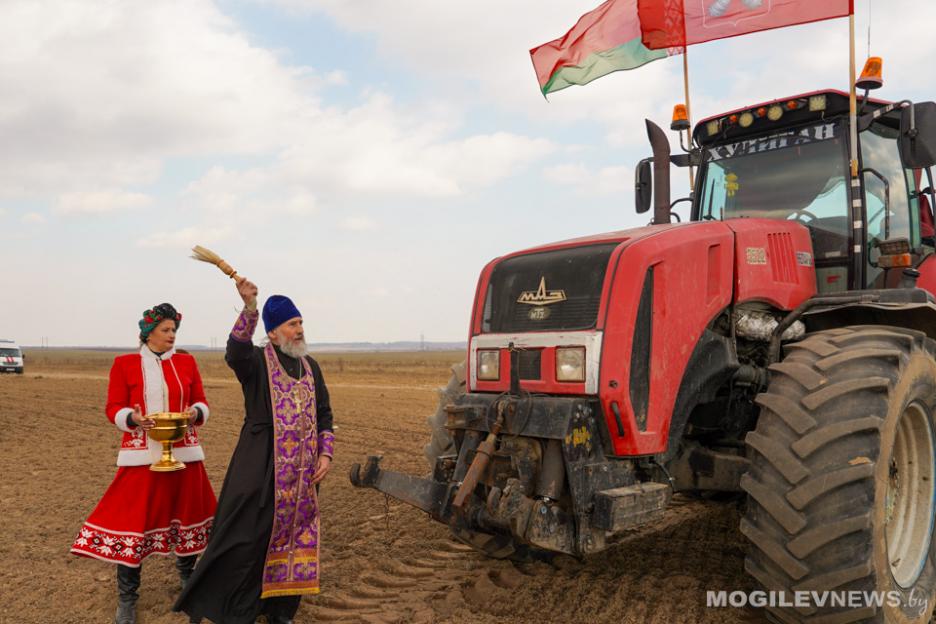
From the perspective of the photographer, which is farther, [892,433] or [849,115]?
[849,115]

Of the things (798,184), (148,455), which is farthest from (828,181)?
(148,455)

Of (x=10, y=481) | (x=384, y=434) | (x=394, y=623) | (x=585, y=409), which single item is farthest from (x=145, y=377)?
(x=384, y=434)

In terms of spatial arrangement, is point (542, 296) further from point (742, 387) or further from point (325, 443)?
point (325, 443)

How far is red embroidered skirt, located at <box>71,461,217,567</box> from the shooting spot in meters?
4.04

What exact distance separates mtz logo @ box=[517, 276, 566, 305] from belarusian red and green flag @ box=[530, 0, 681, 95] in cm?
430

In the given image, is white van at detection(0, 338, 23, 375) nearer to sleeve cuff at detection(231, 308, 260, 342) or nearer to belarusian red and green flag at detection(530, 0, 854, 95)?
belarusian red and green flag at detection(530, 0, 854, 95)

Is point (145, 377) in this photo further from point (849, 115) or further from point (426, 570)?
point (849, 115)

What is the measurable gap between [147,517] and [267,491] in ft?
2.77

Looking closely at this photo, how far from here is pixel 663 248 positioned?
3.83 m

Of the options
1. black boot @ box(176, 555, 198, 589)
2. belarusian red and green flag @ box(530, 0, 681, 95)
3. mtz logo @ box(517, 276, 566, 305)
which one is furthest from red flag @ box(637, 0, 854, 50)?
black boot @ box(176, 555, 198, 589)

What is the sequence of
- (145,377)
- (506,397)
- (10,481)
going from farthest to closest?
1. (10,481)
2. (145,377)
3. (506,397)

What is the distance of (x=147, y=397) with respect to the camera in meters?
4.35

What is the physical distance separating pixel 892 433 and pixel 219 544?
343cm

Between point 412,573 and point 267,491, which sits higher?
point 267,491
